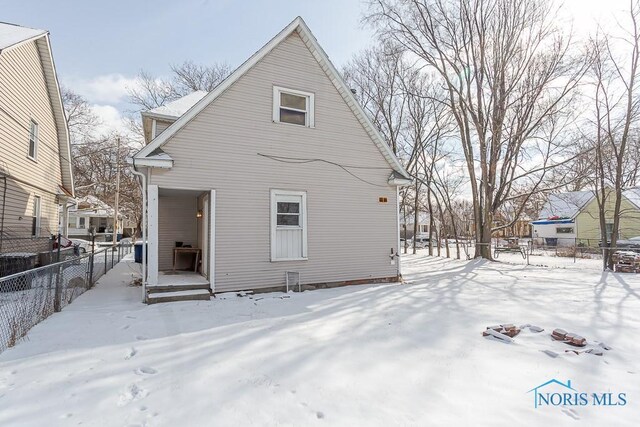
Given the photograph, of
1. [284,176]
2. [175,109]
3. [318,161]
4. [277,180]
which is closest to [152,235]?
[277,180]

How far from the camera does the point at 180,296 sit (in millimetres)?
7508

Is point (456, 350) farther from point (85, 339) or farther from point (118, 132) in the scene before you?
point (118, 132)

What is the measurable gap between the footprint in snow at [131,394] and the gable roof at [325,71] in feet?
16.9

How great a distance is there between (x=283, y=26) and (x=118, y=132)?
29.9m

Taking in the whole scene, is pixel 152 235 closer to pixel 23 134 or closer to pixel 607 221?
pixel 23 134

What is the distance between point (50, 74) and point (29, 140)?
9.97ft

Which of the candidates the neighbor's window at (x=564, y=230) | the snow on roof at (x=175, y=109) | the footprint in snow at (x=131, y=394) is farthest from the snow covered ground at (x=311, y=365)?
the neighbor's window at (x=564, y=230)

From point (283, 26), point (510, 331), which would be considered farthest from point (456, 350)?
point (283, 26)

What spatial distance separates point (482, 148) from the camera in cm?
1861

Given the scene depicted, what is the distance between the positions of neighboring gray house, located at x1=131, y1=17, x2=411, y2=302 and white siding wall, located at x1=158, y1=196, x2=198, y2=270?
36mm

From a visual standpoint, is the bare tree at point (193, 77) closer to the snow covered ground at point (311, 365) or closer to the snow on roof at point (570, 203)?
the snow covered ground at point (311, 365)

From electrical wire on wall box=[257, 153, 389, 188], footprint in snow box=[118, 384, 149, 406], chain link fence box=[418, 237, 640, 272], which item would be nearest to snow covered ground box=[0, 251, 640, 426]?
footprint in snow box=[118, 384, 149, 406]

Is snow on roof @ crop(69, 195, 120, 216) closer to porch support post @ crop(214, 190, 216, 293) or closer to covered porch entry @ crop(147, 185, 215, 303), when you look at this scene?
covered porch entry @ crop(147, 185, 215, 303)

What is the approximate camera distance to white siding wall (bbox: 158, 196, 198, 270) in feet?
35.4
